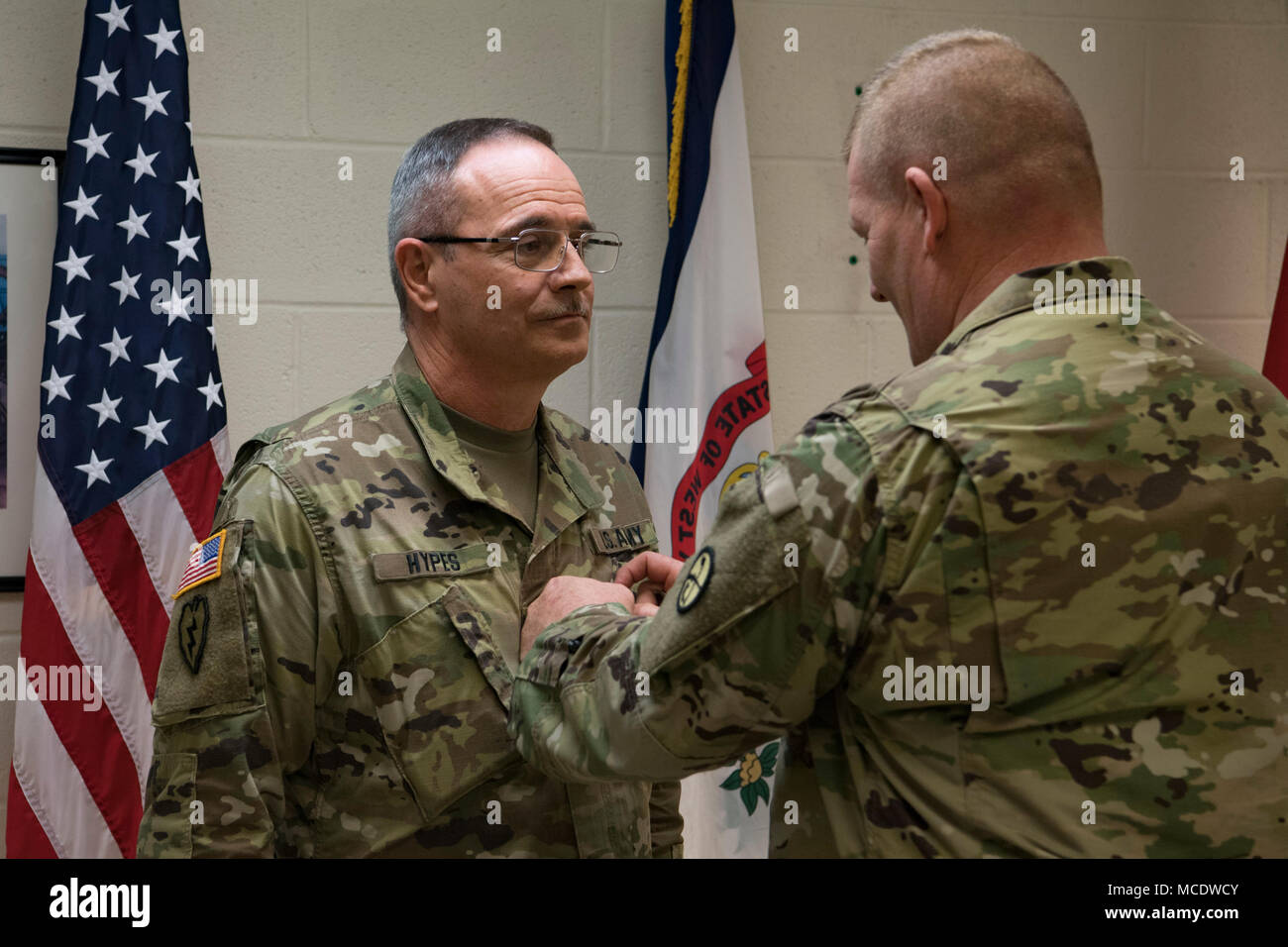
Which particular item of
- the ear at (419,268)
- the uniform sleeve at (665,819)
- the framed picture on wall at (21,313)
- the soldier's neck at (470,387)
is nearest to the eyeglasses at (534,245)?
the ear at (419,268)

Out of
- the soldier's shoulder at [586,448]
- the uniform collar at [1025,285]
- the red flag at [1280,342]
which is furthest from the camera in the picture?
the red flag at [1280,342]

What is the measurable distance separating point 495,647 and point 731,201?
1319 mm

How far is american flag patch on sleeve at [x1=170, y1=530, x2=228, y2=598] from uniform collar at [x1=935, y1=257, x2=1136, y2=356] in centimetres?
88

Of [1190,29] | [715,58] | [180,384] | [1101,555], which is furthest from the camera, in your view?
[1190,29]

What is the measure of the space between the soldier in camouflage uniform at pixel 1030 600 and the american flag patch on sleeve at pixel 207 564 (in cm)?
58

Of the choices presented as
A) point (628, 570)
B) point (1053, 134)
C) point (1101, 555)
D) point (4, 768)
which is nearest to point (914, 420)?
point (1101, 555)

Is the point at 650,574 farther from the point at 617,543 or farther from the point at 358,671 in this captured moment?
the point at 358,671

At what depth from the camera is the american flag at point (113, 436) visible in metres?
2.22

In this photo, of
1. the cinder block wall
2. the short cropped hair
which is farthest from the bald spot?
the cinder block wall

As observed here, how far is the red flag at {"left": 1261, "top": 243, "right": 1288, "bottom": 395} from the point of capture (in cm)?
261

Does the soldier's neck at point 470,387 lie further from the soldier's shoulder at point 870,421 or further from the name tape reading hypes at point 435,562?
the soldier's shoulder at point 870,421

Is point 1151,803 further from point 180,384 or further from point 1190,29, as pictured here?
point 1190,29
